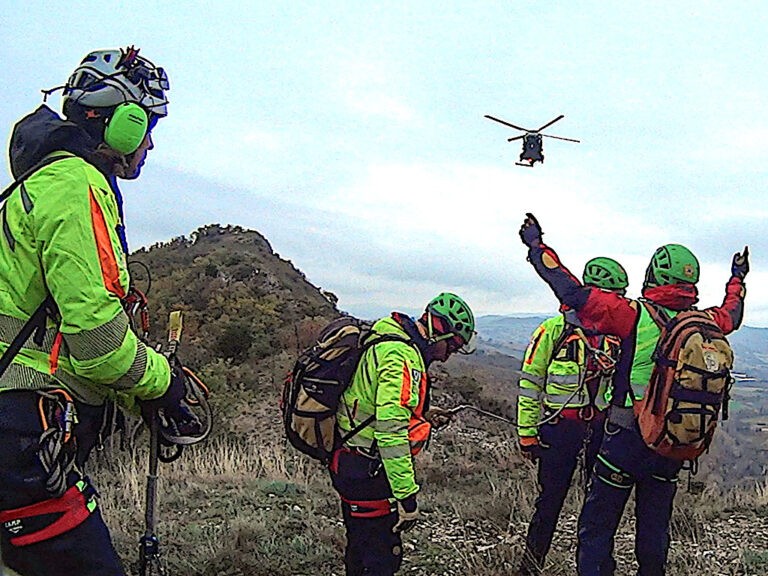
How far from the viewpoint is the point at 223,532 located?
6.95m

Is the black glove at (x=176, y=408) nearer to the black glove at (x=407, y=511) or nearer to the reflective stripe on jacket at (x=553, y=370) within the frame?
the black glove at (x=407, y=511)

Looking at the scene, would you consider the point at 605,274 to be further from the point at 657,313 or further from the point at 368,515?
the point at 368,515

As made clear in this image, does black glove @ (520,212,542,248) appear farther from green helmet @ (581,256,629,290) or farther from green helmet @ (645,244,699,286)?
green helmet @ (581,256,629,290)

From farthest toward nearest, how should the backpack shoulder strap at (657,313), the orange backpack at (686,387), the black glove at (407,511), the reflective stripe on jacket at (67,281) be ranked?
the backpack shoulder strap at (657,313), the black glove at (407,511), the orange backpack at (686,387), the reflective stripe on jacket at (67,281)

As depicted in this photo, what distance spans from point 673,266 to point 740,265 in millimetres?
1178

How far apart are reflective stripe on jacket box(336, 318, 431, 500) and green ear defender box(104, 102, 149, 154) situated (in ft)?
6.19

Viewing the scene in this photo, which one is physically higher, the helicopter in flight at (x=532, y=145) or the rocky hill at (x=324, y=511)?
the helicopter in flight at (x=532, y=145)

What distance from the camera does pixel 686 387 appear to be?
14.5ft

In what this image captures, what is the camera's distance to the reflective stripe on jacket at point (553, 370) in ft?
20.9

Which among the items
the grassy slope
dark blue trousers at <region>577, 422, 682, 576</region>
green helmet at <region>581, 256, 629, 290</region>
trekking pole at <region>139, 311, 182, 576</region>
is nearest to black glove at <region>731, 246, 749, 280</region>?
green helmet at <region>581, 256, 629, 290</region>

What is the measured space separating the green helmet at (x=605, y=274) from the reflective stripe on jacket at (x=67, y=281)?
167 inches

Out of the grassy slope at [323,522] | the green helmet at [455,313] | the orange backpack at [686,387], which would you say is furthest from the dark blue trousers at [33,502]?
the grassy slope at [323,522]

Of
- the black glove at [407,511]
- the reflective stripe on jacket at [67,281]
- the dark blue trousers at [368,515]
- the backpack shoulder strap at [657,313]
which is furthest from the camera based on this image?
the backpack shoulder strap at [657,313]

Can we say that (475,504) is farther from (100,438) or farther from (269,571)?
(100,438)
